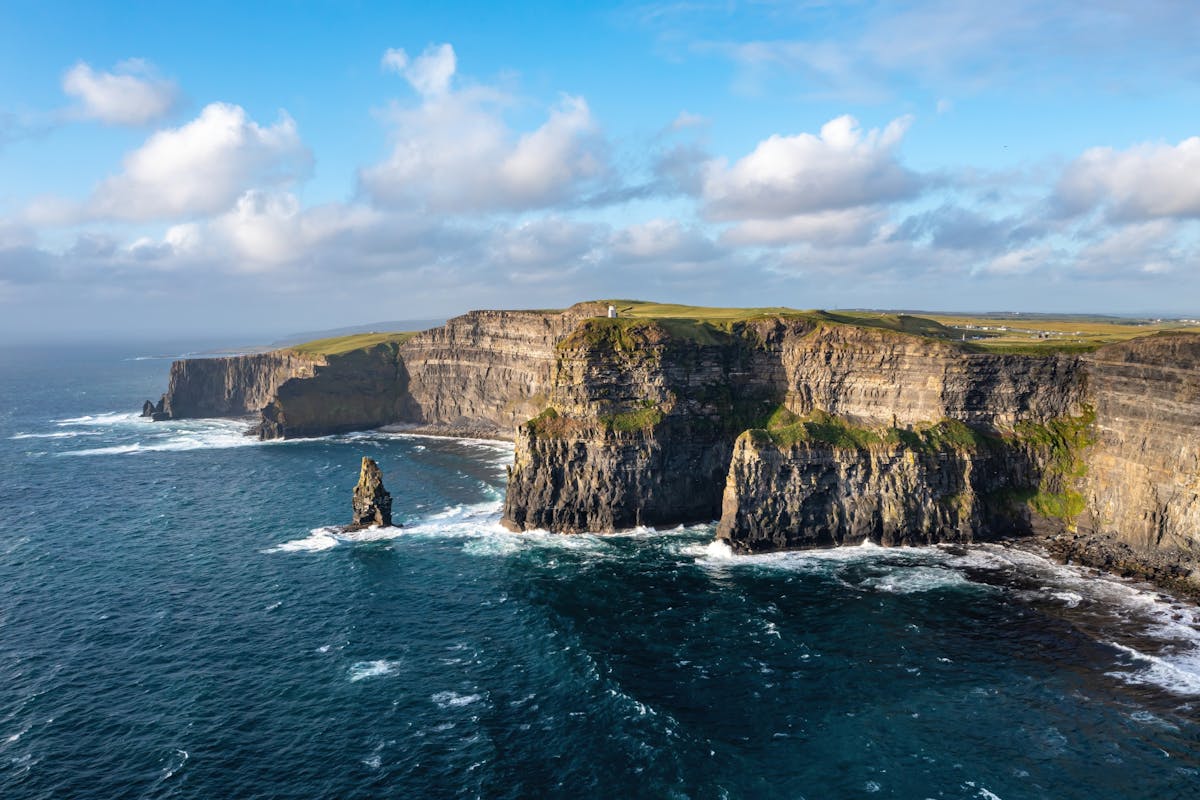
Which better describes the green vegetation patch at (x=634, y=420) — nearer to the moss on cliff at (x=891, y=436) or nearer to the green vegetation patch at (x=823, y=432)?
the green vegetation patch at (x=823, y=432)

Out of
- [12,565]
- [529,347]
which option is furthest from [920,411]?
[12,565]

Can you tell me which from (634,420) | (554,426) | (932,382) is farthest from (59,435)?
(932,382)

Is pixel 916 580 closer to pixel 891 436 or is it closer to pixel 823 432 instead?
pixel 891 436

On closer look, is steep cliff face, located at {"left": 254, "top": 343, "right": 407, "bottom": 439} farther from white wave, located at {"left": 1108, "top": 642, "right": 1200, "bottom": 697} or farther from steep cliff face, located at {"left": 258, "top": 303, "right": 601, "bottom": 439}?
white wave, located at {"left": 1108, "top": 642, "right": 1200, "bottom": 697}

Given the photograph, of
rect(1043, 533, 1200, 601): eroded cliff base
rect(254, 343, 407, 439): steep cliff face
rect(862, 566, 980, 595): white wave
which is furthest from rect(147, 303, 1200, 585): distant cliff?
rect(254, 343, 407, 439): steep cliff face

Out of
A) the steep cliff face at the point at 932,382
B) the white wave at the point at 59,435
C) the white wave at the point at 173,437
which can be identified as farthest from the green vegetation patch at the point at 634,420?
the white wave at the point at 59,435
